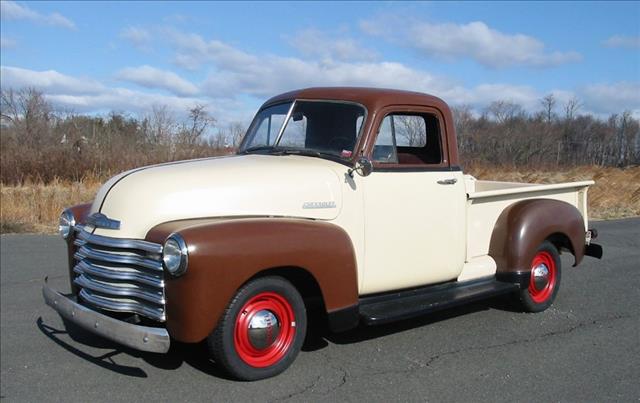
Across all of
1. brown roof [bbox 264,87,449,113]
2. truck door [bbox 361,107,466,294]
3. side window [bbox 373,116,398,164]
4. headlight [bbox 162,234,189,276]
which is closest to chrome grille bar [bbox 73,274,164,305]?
headlight [bbox 162,234,189,276]

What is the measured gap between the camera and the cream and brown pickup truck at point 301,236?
12.0 feet

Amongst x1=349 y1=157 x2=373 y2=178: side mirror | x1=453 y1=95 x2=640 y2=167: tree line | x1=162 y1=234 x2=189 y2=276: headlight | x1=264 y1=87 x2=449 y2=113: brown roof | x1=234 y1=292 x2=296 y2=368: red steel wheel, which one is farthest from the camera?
x1=453 y1=95 x2=640 y2=167: tree line

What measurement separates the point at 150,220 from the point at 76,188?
1156cm

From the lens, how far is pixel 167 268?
139 inches

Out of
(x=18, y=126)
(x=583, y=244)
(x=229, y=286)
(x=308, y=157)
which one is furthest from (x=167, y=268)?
(x=18, y=126)

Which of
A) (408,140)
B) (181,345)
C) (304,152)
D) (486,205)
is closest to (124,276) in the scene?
(181,345)

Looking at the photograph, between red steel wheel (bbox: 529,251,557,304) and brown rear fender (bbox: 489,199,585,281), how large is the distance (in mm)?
219

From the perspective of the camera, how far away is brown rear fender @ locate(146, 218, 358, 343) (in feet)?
11.7

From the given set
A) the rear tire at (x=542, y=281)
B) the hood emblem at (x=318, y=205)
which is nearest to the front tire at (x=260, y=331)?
the hood emblem at (x=318, y=205)

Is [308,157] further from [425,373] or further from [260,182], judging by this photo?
[425,373]

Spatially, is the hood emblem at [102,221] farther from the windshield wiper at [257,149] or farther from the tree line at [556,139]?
the tree line at [556,139]

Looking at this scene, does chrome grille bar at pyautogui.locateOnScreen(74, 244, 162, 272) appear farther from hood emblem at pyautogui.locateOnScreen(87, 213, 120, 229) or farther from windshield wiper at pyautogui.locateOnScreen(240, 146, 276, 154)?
windshield wiper at pyautogui.locateOnScreen(240, 146, 276, 154)

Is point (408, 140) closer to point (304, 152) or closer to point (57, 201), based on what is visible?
point (304, 152)

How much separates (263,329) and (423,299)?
5.07 ft
